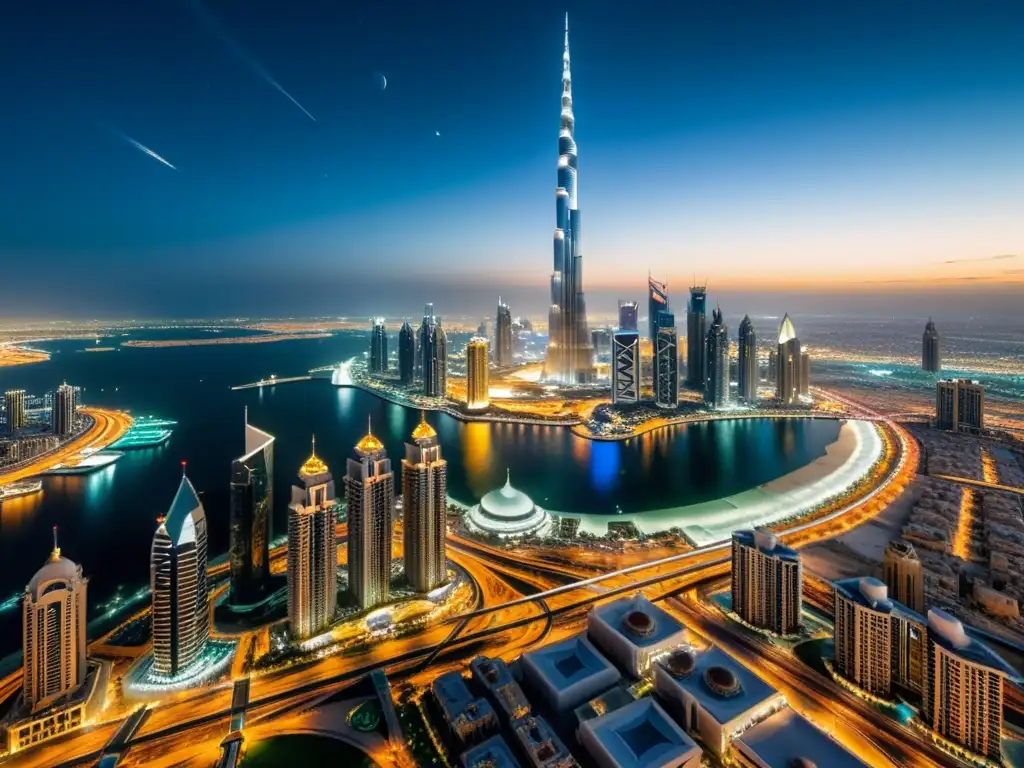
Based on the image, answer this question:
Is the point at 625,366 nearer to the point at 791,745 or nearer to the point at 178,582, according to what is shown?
the point at 791,745

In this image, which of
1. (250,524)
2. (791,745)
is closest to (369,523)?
(250,524)

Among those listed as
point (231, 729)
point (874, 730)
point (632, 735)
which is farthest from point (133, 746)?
point (874, 730)

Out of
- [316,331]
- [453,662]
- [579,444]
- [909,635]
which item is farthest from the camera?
[316,331]

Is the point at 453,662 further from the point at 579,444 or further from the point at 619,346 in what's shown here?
the point at 619,346

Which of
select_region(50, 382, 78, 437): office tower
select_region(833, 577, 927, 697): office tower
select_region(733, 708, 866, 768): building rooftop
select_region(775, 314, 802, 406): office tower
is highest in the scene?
select_region(775, 314, 802, 406): office tower

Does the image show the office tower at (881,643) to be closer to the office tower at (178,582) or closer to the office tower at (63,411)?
the office tower at (178,582)

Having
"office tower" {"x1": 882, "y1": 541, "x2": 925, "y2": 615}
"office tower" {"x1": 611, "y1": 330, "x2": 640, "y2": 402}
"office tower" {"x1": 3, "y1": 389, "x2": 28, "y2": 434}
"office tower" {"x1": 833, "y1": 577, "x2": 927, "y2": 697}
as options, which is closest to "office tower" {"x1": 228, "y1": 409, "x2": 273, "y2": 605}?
"office tower" {"x1": 833, "y1": 577, "x2": 927, "y2": 697}

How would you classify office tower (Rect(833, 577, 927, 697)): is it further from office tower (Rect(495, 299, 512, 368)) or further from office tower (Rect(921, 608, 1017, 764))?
office tower (Rect(495, 299, 512, 368))
